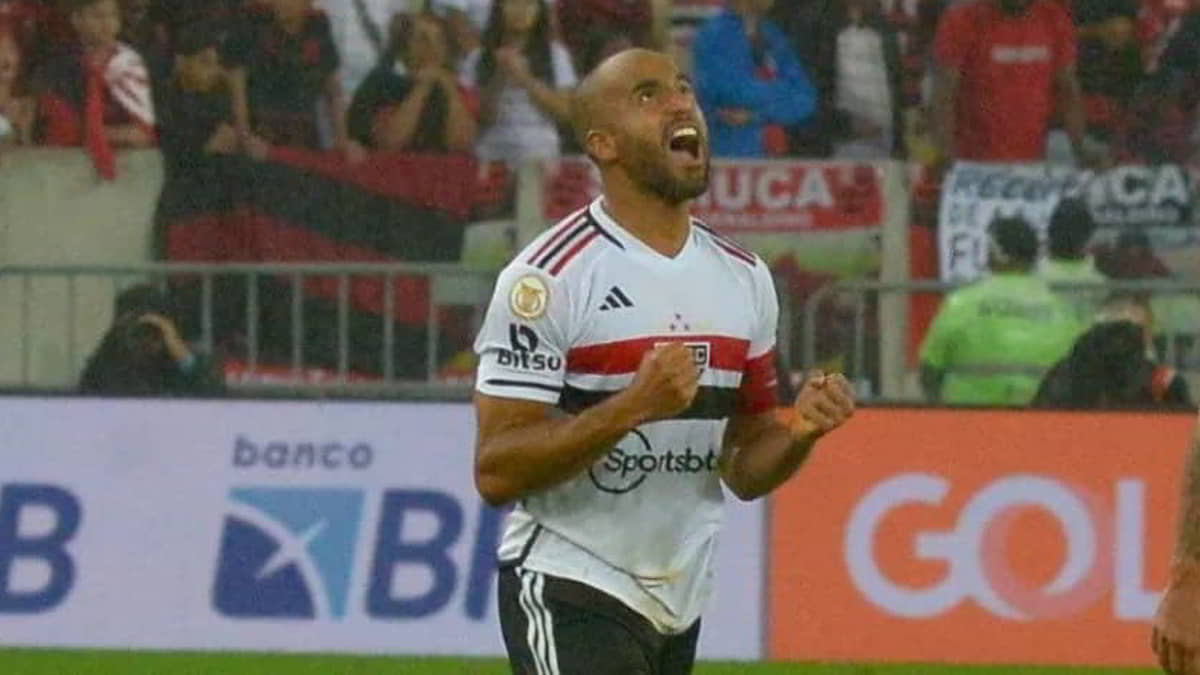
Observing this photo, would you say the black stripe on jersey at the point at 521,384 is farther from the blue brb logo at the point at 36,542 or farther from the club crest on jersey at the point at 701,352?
the blue brb logo at the point at 36,542

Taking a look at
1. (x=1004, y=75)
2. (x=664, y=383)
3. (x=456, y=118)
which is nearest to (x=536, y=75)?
(x=456, y=118)

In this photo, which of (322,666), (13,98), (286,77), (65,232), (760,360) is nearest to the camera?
(760,360)

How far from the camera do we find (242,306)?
13.9 m

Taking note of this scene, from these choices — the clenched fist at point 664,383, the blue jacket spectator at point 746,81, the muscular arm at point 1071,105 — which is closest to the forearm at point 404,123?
the blue jacket spectator at point 746,81

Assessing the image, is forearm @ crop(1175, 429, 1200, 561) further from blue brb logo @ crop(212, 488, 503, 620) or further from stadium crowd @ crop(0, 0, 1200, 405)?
stadium crowd @ crop(0, 0, 1200, 405)

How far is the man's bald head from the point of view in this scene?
6.71 metres

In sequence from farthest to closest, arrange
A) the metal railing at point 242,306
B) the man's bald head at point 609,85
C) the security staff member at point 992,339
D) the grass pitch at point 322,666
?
the metal railing at point 242,306 → the security staff member at point 992,339 → the grass pitch at point 322,666 → the man's bald head at point 609,85

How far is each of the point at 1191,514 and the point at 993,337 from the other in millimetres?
8163

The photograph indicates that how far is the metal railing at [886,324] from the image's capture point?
1358 centimetres

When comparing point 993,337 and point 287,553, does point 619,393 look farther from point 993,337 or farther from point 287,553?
point 993,337

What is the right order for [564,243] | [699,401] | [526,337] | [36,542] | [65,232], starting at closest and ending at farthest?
[526,337], [564,243], [699,401], [36,542], [65,232]

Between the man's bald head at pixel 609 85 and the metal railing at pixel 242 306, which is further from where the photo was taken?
the metal railing at pixel 242 306

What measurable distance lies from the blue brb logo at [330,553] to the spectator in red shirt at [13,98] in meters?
2.81

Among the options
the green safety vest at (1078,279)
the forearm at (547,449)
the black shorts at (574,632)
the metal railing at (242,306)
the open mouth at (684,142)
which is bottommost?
the metal railing at (242,306)
